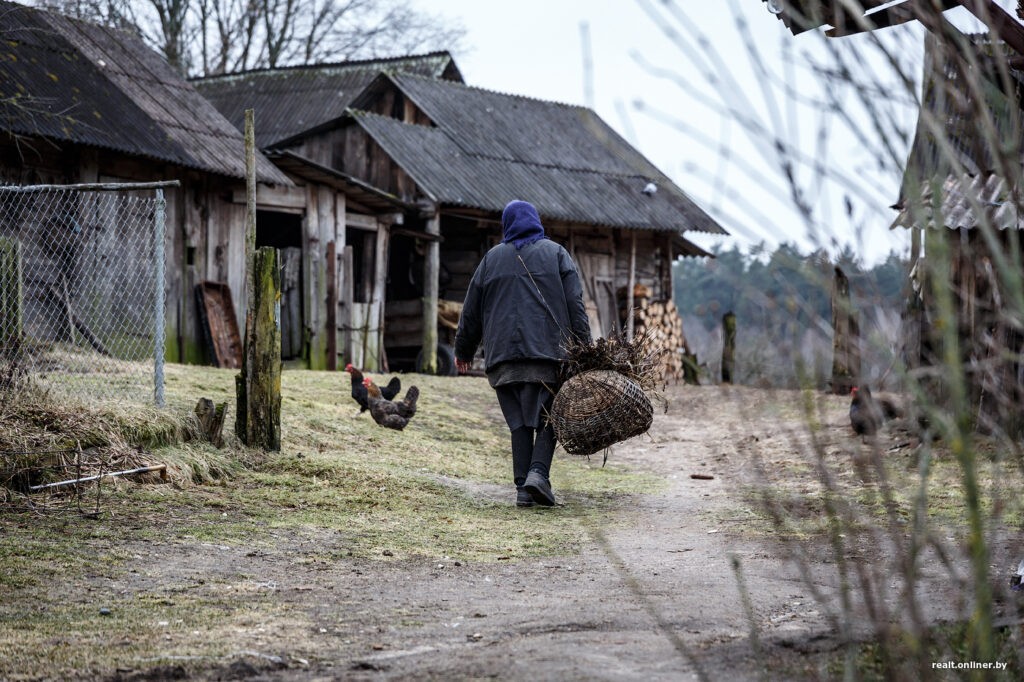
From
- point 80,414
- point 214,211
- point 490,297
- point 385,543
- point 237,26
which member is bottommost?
point 385,543

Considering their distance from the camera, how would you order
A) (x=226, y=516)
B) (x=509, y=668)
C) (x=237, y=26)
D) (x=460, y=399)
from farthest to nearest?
(x=237, y=26) → (x=460, y=399) → (x=226, y=516) → (x=509, y=668)

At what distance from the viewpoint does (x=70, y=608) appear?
4281mm

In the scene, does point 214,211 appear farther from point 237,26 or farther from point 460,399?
point 237,26

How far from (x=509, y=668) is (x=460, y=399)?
→ 34.9 feet

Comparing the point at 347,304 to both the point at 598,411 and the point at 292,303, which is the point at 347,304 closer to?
the point at 292,303

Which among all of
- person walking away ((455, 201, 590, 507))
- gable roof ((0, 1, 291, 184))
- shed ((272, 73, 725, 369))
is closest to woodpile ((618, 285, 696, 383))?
shed ((272, 73, 725, 369))

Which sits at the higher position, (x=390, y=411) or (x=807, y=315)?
(x=807, y=315)

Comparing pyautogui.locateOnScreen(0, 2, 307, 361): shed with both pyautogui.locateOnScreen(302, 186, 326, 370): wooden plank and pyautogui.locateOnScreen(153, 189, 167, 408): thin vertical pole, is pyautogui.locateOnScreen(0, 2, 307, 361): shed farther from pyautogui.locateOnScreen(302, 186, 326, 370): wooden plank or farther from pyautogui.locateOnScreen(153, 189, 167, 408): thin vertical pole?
pyautogui.locateOnScreen(153, 189, 167, 408): thin vertical pole

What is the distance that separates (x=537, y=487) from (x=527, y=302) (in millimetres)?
1187

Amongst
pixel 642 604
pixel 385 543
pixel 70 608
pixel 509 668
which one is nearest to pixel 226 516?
pixel 385 543

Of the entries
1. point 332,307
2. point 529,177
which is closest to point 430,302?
Answer: point 332,307

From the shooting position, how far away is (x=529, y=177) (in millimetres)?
21875

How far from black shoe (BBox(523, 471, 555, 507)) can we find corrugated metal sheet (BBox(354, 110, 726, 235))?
39.3 feet

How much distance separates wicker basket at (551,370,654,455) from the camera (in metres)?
6.69
